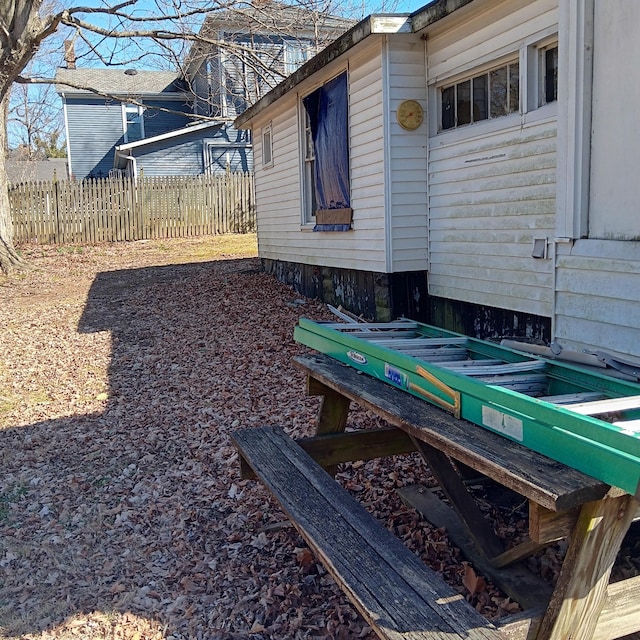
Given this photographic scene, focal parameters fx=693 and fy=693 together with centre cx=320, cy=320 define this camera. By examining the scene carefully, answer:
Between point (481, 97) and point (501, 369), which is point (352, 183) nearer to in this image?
point (481, 97)

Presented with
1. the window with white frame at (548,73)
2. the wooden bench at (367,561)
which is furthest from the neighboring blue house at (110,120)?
the wooden bench at (367,561)

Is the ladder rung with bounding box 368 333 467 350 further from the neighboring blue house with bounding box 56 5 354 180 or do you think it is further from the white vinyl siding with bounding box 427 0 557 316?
the neighboring blue house with bounding box 56 5 354 180

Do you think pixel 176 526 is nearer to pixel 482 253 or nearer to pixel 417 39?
pixel 482 253

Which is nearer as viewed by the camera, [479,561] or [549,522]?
[549,522]

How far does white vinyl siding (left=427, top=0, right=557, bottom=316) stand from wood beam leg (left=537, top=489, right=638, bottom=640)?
346 cm

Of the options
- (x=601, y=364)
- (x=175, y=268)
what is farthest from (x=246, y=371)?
(x=175, y=268)

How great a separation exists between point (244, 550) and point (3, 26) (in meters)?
11.6

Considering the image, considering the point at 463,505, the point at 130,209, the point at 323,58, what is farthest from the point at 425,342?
the point at 130,209

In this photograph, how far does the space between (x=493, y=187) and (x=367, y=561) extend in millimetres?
4729

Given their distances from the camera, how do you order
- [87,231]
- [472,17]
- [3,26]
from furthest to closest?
[87,231] < [3,26] < [472,17]

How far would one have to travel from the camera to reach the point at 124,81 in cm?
3180

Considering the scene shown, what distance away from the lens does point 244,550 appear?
12.8 ft

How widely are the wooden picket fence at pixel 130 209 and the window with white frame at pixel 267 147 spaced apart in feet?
27.8

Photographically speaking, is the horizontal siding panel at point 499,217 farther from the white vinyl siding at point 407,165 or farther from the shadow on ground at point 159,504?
the shadow on ground at point 159,504
